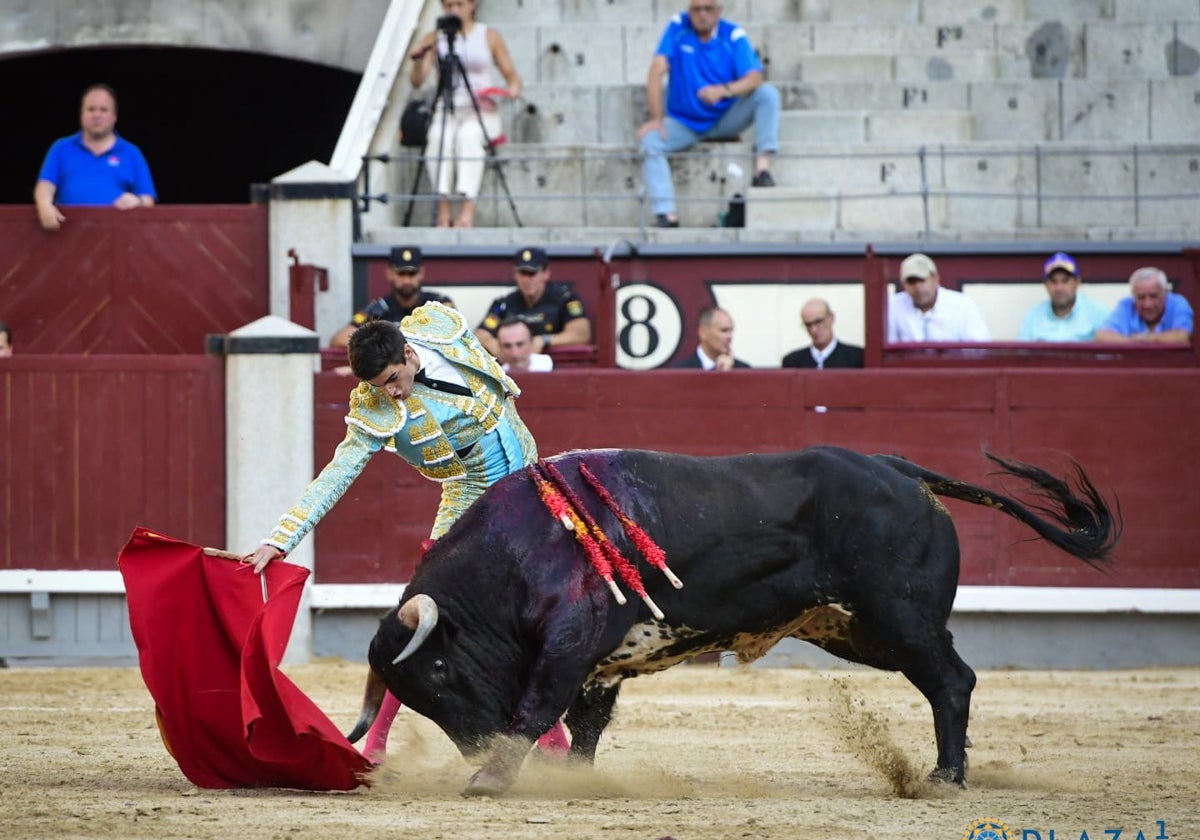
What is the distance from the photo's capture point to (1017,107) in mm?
10844

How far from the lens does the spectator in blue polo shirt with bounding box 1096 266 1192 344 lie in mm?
8648

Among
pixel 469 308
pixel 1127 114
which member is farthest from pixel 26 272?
pixel 1127 114

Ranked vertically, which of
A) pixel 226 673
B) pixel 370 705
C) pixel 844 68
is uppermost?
pixel 844 68

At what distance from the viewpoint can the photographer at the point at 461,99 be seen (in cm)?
980

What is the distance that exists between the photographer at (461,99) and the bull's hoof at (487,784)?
16.0 ft

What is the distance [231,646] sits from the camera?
5312 millimetres

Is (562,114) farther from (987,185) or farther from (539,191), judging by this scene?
(987,185)

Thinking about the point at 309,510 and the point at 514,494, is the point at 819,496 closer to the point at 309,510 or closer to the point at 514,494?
the point at 514,494

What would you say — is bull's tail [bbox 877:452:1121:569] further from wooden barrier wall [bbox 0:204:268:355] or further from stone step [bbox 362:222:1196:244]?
wooden barrier wall [bbox 0:204:268:355]

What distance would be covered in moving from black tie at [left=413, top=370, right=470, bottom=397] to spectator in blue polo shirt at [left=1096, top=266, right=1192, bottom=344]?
13.9 ft

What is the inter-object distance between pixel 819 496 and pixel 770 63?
610 cm

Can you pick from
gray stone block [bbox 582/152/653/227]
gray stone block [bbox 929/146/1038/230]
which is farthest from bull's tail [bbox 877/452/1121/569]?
gray stone block [bbox 582/152/653/227]

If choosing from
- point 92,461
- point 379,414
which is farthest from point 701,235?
point 379,414

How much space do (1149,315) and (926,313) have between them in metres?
0.94
